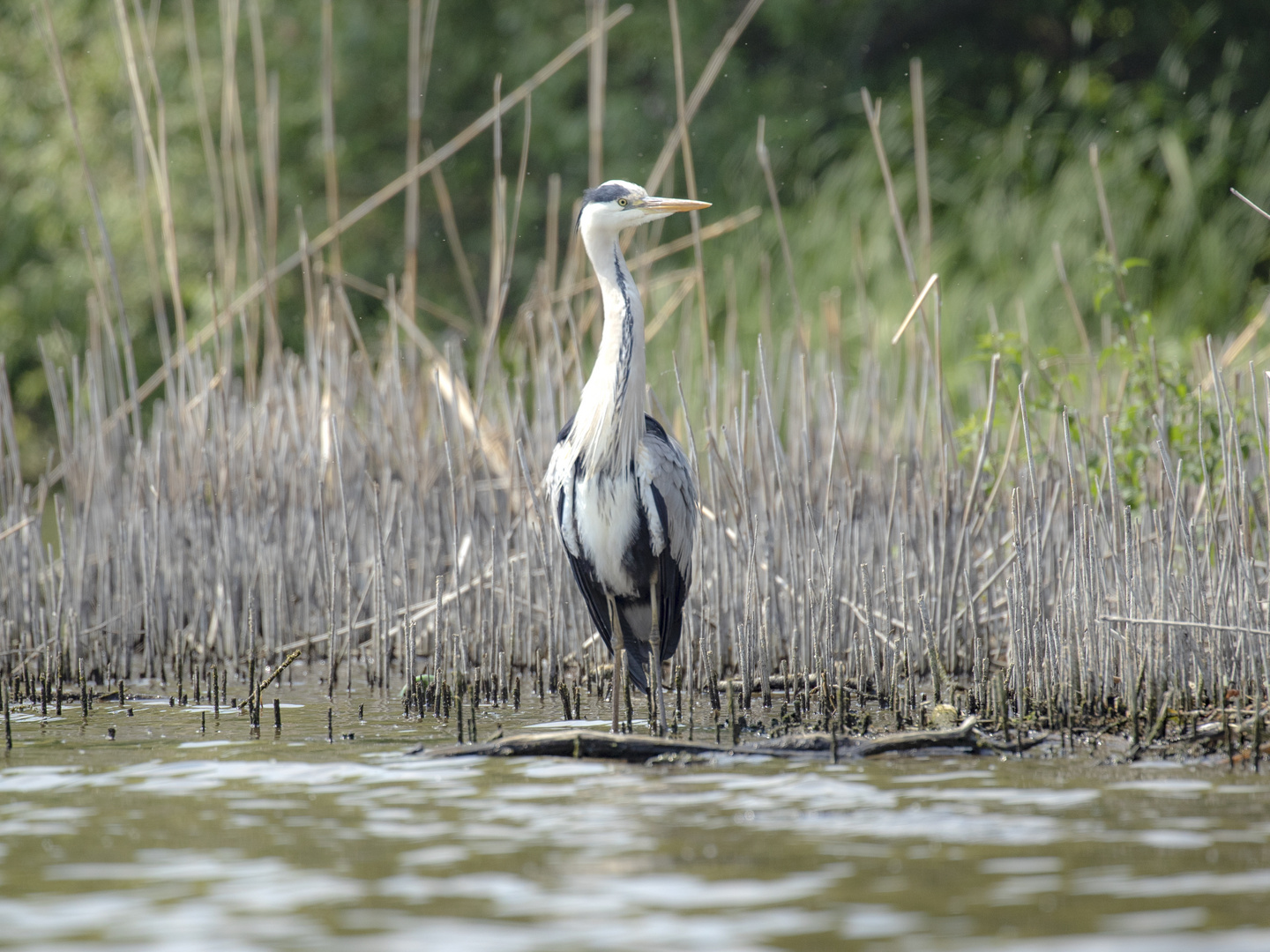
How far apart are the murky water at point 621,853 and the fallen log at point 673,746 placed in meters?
0.06

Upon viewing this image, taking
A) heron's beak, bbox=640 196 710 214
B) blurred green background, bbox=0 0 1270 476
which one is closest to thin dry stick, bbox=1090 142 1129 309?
heron's beak, bbox=640 196 710 214

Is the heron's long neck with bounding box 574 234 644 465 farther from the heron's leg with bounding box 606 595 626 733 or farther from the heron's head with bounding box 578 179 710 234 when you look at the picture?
the heron's leg with bounding box 606 595 626 733

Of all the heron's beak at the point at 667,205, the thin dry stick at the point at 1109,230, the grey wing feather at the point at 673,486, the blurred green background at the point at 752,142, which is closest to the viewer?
the heron's beak at the point at 667,205

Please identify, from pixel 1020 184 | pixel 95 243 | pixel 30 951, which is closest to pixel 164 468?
pixel 30 951

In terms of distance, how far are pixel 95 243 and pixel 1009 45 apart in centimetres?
931

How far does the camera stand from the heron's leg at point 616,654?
187 inches

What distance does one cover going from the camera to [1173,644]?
4590mm

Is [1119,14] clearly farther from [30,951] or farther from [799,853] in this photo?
[30,951]

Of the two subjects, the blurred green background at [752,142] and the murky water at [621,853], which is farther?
the blurred green background at [752,142]

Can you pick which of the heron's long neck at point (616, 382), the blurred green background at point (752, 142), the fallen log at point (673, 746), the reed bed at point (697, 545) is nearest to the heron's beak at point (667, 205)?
the heron's long neck at point (616, 382)

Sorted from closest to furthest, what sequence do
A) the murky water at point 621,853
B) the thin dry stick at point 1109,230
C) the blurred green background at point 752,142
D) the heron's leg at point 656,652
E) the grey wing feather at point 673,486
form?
the murky water at point 621,853 → the heron's leg at point 656,652 → the grey wing feather at point 673,486 → the thin dry stick at point 1109,230 → the blurred green background at point 752,142

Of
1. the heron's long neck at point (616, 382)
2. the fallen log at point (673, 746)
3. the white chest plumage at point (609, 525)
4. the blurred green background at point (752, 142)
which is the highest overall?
the blurred green background at point (752, 142)

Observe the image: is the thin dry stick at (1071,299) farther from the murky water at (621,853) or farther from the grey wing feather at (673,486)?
the murky water at (621,853)

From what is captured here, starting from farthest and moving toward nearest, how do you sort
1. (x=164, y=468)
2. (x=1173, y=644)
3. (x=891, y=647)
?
(x=164, y=468) < (x=891, y=647) < (x=1173, y=644)
